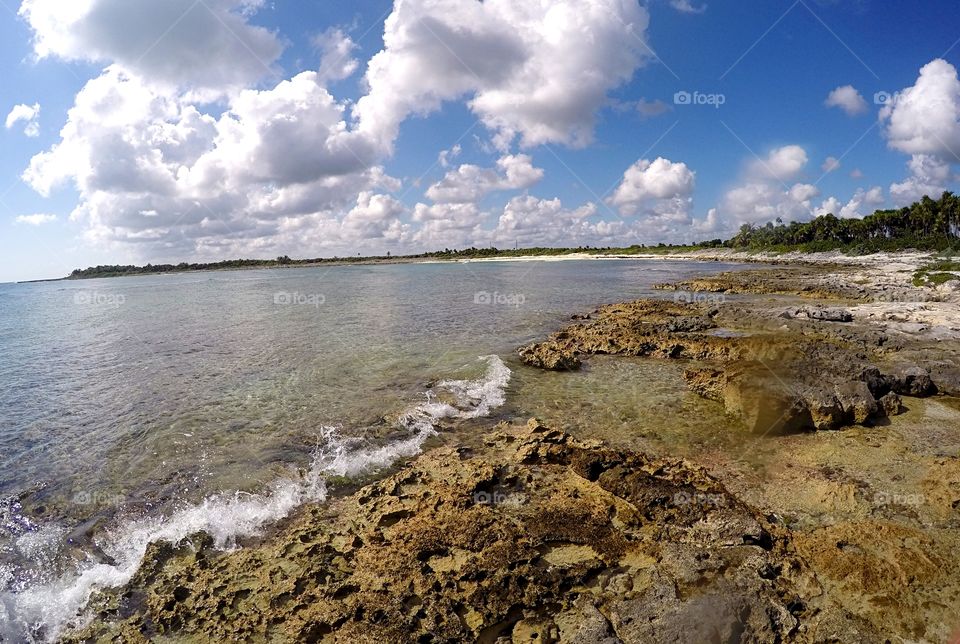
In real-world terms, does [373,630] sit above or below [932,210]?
below

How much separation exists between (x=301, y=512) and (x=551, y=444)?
15.2ft

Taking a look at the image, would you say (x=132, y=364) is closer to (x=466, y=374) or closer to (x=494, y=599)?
(x=466, y=374)

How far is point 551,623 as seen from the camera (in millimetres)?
4742

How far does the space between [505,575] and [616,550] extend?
1538 millimetres

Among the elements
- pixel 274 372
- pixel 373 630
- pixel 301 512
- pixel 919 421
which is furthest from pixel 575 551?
pixel 274 372
